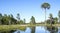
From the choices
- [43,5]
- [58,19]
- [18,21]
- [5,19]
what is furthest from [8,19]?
[58,19]

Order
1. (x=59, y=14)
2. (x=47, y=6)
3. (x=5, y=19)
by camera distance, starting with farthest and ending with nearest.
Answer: (x=59, y=14) < (x=5, y=19) < (x=47, y=6)

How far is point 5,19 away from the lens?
326ft

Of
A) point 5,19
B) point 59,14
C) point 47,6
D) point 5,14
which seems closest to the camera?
point 47,6

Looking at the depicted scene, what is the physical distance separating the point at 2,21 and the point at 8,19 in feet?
25.3

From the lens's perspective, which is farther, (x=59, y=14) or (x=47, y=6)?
(x=59, y=14)

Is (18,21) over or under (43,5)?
under

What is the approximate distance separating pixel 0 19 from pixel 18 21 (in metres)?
39.2

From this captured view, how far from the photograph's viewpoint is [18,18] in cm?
13938

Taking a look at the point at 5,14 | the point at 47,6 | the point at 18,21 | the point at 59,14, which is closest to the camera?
the point at 47,6

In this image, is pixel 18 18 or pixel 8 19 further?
pixel 18 18

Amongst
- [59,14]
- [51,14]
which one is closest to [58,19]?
[59,14]

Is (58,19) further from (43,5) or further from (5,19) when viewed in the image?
(5,19)

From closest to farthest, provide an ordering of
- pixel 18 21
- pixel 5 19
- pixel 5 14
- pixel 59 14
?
pixel 5 19 → pixel 5 14 → pixel 59 14 → pixel 18 21

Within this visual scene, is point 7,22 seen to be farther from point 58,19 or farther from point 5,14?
point 58,19
